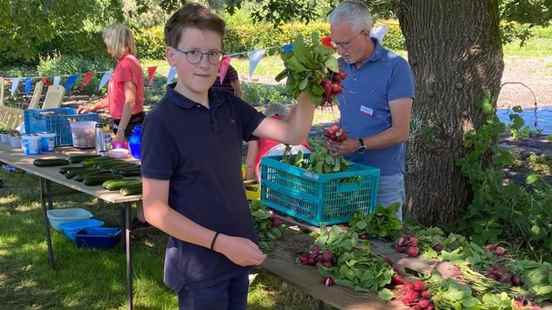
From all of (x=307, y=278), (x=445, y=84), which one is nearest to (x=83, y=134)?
(x=445, y=84)

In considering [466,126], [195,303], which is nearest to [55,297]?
[195,303]

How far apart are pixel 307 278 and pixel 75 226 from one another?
144 inches

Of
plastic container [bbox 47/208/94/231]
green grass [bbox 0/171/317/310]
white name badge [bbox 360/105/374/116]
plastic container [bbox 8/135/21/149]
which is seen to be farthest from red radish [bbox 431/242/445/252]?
plastic container [bbox 47/208/94/231]

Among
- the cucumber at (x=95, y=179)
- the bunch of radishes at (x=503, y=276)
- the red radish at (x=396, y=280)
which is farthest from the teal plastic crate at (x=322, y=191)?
the cucumber at (x=95, y=179)

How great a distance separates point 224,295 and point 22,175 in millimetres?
6882

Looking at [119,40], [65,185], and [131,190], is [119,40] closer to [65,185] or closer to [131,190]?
[65,185]

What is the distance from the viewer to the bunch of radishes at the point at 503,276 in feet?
8.80

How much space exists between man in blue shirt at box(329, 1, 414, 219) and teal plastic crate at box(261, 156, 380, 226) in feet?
0.58

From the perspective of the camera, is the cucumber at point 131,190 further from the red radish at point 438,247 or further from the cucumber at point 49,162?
the red radish at point 438,247

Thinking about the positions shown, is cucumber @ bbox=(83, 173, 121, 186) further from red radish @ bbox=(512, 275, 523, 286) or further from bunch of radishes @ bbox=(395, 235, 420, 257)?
red radish @ bbox=(512, 275, 523, 286)

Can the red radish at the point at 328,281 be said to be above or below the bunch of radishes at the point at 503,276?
below

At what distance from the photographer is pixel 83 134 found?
18.1ft

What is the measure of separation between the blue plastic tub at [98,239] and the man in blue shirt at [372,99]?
278cm

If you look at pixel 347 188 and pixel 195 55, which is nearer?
pixel 195 55
